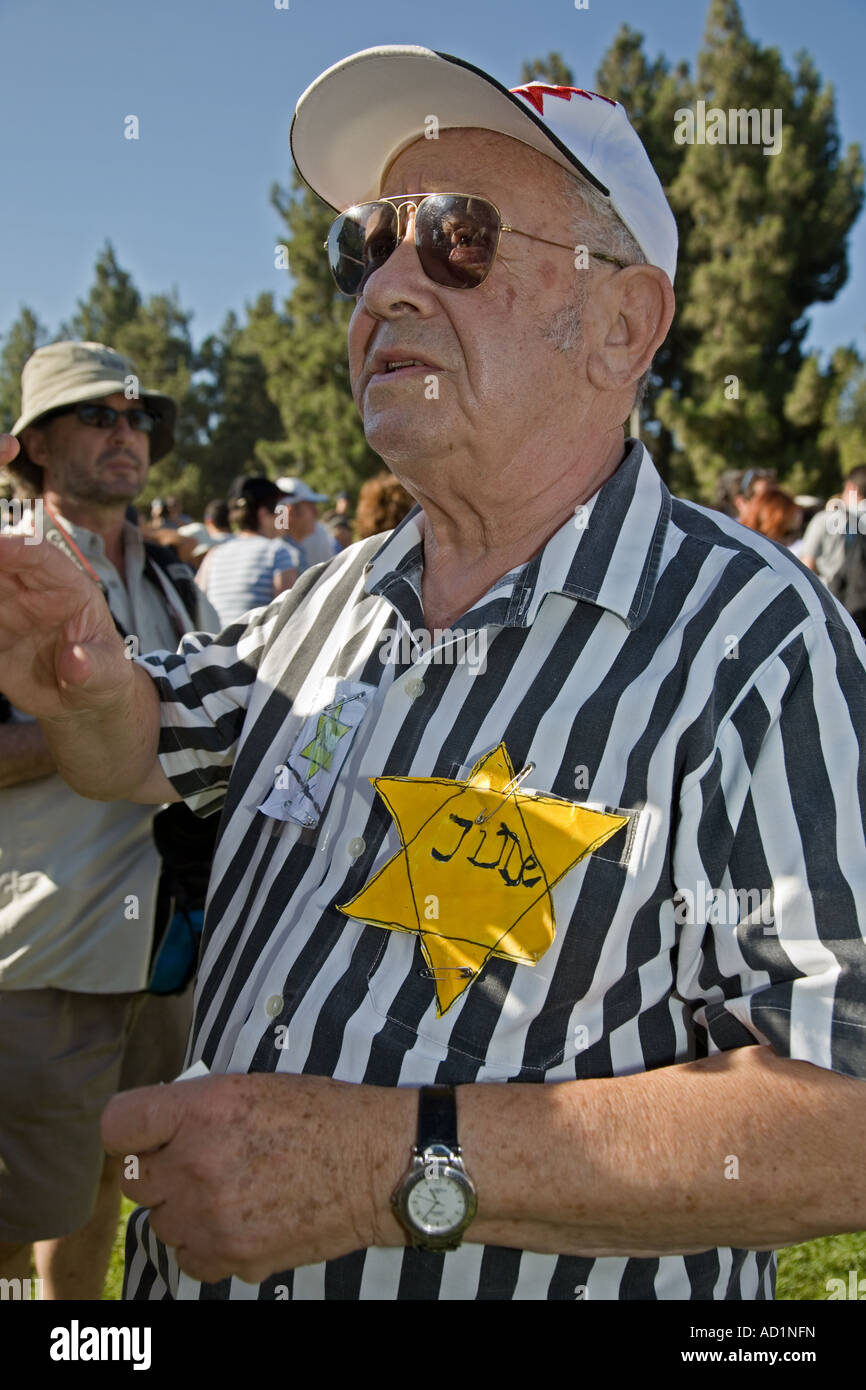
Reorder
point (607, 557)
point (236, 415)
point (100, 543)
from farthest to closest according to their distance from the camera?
point (236, 415) → point (100, 543) → point (607, 557)

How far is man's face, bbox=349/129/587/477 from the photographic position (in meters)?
1.77

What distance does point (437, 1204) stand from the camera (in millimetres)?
1318

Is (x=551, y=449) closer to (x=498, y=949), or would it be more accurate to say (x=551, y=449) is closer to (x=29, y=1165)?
(x=498, y=949)

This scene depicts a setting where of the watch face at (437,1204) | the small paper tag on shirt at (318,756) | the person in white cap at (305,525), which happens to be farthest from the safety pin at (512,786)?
the person in white cap at (305,525)

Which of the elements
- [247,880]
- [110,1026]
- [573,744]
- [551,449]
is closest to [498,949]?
[573,744]

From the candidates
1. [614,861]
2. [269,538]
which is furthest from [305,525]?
[614,861]

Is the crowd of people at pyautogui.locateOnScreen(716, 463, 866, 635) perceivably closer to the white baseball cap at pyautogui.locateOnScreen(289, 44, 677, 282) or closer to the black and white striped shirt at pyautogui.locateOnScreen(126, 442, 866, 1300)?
the white baseball cap at pyautogui.locateOnScreen(289, 44, 677, 282)

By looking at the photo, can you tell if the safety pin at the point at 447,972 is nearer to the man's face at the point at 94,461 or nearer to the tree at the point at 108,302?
the man's face at the point at 94,461

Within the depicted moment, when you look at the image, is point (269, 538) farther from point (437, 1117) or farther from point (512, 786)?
point (437, 1117)

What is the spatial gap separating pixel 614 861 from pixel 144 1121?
2.34 feet

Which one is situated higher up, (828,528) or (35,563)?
(35,563)

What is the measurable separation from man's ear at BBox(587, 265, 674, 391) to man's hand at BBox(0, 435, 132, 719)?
96cm

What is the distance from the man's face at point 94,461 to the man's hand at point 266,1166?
250 cm
